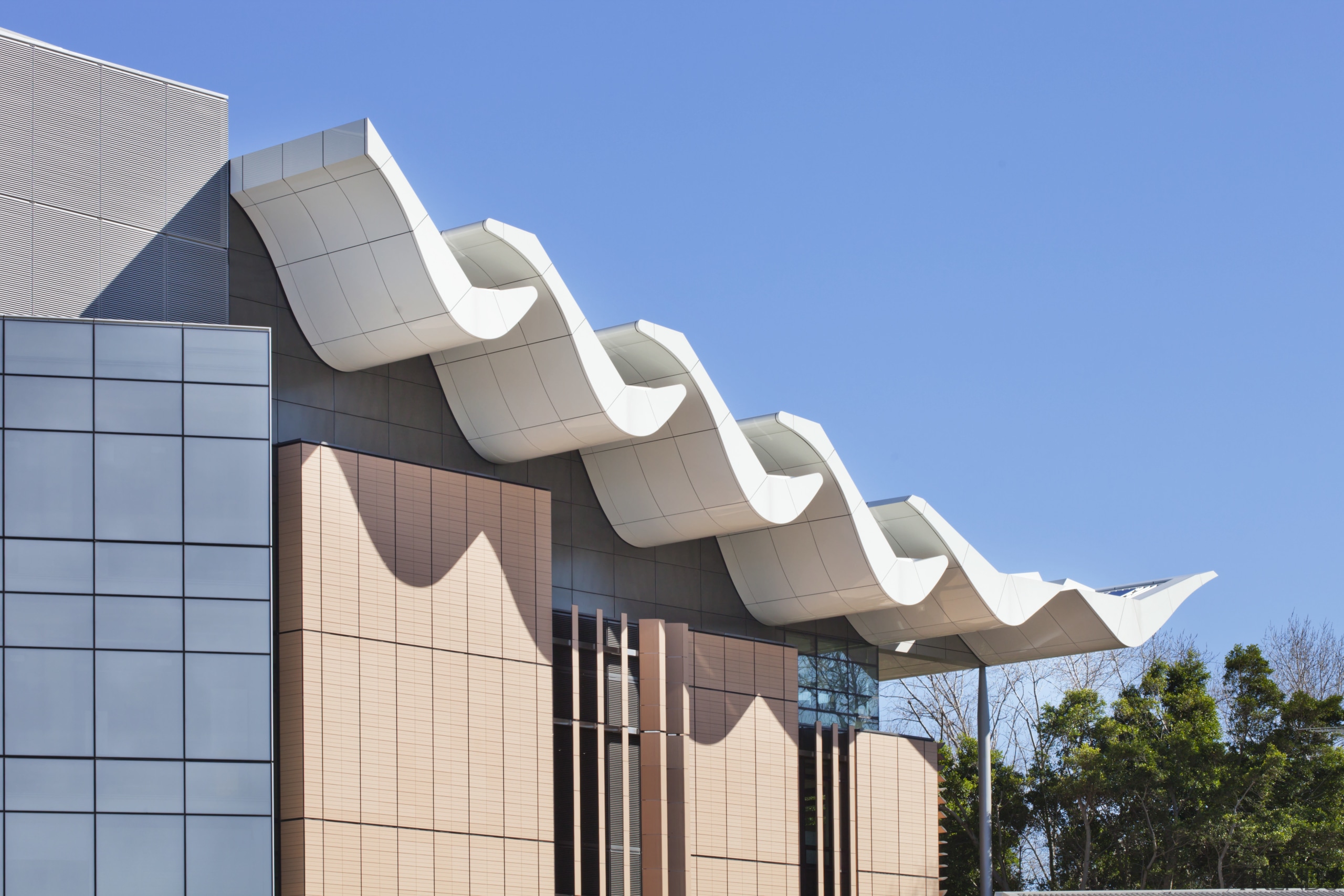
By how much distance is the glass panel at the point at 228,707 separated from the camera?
25109 mm

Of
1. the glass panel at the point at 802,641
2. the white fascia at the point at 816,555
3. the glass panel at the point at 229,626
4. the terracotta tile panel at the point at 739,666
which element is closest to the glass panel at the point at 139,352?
the glass panel at the point at 229,626

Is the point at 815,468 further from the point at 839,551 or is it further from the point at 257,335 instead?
the point at 257,335

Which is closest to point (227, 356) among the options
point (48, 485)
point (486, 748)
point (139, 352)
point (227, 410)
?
point (227, 410)

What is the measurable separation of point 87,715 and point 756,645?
16.0m

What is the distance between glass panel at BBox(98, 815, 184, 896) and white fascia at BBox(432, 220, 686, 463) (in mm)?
10108

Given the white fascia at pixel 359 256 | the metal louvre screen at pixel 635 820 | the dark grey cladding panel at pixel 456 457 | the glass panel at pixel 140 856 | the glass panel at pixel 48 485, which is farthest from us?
the metal louvre screen at pixel 635 820

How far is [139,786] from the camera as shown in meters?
24.6

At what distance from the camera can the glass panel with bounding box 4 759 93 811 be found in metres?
23.9

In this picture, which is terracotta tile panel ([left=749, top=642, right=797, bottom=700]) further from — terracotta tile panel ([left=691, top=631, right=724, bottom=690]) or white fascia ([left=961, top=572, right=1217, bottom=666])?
white fascia ([left=961, top=572, right=1217, bottom=666])

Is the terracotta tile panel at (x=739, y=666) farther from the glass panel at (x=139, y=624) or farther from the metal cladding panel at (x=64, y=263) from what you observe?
the metal cladding panel at (x=64, y=263)

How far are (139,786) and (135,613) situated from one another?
98.2 inches

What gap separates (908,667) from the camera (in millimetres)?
45938

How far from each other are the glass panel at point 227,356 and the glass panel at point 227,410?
0.45 ft

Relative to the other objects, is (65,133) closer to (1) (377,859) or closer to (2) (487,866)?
(1) (377,859)
